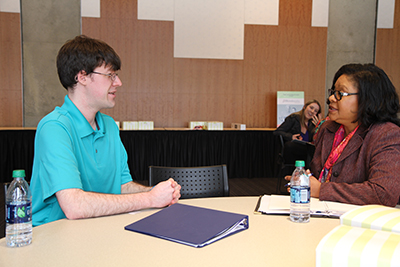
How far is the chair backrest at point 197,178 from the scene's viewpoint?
2145mm

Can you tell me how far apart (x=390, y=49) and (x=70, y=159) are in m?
8.24

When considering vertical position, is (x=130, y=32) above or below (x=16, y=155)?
above

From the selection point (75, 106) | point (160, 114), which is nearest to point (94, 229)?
point (75, 106)

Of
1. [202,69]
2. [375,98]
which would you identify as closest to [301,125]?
[202,69]

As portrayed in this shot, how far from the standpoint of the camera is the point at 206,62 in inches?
288

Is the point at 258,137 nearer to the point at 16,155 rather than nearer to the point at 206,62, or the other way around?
the point at 206,62

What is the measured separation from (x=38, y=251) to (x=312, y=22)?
7705 millimetres

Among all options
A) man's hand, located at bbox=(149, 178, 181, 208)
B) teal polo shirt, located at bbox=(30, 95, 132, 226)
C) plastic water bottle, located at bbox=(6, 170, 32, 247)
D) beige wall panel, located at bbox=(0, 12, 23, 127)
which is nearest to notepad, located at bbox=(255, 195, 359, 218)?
man's hand, located at bbox=(149, 178, 181, 208)

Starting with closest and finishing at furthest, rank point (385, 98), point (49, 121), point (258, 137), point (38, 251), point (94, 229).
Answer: point (38, 251) → point (94, 229) → point (49, 121) → point (385, 98) → point (258, 137)

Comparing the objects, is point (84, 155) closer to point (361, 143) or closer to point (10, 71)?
point (361, 143)

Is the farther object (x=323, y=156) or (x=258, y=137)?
(x=258, y=137)

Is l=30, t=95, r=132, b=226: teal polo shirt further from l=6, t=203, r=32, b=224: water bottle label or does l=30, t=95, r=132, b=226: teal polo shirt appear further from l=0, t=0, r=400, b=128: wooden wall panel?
l=0, t=0, r=400, b=128: wooden wall panel

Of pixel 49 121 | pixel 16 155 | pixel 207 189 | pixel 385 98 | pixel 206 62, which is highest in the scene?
pixel 206 62

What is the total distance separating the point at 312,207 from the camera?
4.96 feet
